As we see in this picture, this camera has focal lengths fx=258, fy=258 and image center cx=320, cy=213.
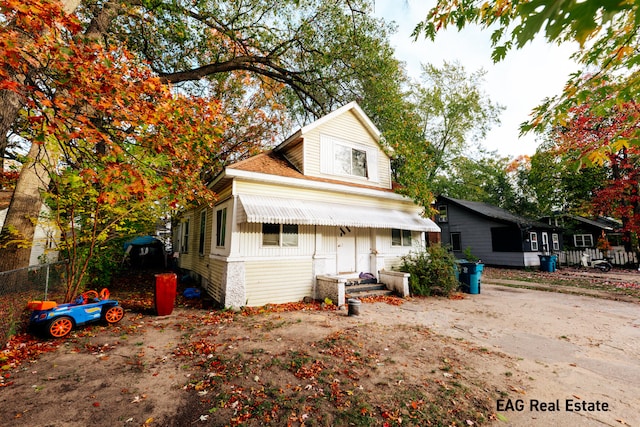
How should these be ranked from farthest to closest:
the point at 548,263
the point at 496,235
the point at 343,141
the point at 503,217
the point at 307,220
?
the point at 496,235
the point at 503,217
the point at 548,263
the point at 343,141
the point at 307,220

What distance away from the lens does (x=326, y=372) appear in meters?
4.18

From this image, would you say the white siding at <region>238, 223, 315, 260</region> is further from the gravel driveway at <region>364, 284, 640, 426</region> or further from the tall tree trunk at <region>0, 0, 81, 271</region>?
the tall tree trunk at <region>0, 0, 81, 271</region>

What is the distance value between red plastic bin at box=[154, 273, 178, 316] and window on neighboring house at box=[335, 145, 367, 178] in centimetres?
724

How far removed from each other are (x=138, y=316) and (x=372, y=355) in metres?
6.55

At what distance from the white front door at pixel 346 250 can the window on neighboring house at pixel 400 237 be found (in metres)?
2.19

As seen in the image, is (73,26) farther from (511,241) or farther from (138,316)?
(511,241)

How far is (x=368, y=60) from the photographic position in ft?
39.1

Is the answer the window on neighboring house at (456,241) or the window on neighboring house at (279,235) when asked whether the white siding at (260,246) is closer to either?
the window on neighboring house at (279,235)

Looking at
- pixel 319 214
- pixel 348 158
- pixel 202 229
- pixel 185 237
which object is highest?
pixel 348 158

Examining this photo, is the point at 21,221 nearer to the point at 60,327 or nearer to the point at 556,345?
the point at 60,327

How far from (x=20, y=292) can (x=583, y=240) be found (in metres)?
39.0

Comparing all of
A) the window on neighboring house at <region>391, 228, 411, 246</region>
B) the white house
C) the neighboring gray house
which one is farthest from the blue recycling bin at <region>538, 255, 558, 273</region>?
the window on neighboring house at <region>391, 228, 411, 246</region>

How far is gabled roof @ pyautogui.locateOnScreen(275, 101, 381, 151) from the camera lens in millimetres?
10281

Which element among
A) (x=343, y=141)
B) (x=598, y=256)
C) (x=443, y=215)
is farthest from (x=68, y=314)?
(x=598, y=256)
